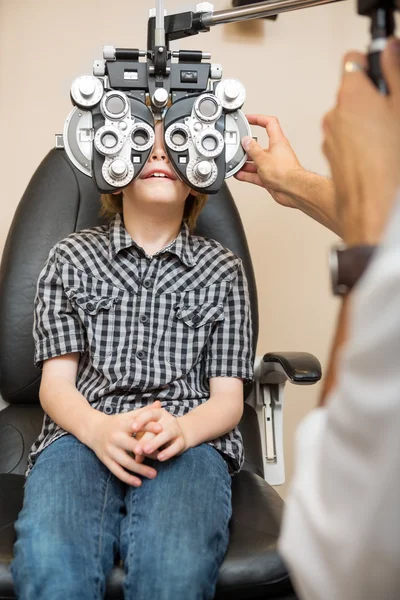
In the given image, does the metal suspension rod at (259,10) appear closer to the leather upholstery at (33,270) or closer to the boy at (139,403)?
the boy at (139,403)

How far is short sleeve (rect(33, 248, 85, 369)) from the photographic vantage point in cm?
124

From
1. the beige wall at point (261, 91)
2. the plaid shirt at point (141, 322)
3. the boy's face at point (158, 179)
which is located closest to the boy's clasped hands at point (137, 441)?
the plaid shirt at point (141, 322)

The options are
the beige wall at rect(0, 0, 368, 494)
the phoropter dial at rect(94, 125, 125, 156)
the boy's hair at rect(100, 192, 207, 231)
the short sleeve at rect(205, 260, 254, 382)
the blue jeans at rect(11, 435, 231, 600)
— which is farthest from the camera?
the beige wall at rect(0, 0, 368, 494)

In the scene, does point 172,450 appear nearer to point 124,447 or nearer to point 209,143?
point 124,447

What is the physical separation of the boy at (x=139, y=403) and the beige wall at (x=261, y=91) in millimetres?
531

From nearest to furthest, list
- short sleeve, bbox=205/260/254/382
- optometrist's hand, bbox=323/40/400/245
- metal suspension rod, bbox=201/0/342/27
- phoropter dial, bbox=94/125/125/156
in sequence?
optometrist's hand, bbox=323/40/400/245 → metal suspension rod, bbox=201/0/342/27 → phoropter dial, bbox=94/125/125/156 → short sleeve, bbox=205/260/254/382

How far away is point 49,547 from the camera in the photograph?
95 cm

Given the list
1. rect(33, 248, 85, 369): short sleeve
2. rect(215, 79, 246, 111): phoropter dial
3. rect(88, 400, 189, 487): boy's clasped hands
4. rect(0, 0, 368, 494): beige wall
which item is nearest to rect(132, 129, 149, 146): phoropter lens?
rect(215, 79, 246, 111): phoropter dial

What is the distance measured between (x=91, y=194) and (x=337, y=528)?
3.62ft

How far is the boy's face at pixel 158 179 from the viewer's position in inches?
48.7

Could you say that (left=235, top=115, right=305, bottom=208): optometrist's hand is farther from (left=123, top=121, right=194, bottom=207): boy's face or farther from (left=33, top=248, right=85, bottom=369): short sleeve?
(left=33, top=248, right=85, bottom=369): short sleeve

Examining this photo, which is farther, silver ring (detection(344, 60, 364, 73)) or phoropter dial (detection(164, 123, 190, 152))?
phoropter dial (detection(164, 123, 190, 152))

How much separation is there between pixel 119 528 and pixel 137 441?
13cm

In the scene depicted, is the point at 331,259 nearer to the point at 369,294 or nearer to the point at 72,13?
the point at 369,294
